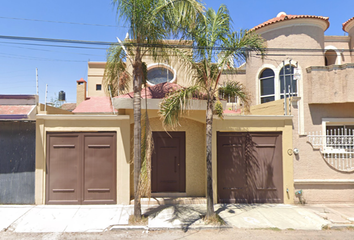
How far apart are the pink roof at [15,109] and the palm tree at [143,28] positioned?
10.2 feet

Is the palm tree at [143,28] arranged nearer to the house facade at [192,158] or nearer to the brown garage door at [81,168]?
the house facade at [192,158]

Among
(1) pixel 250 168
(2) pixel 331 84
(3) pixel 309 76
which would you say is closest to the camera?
(1) pixel 250 168

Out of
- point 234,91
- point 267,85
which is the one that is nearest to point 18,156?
point 234,91

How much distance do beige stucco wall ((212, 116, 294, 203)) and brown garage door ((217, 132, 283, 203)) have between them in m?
0.16

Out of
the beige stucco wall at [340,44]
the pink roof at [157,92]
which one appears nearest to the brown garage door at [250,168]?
the pink roof at [157,92]

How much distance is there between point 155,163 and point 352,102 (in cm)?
934

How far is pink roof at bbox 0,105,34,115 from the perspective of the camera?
7297 millimetres

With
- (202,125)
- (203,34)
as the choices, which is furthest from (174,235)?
(203,34)

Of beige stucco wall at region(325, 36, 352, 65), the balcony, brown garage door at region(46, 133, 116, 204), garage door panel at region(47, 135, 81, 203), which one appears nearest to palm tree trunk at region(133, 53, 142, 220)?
brown garage door at region(46, 133, 116, 204)

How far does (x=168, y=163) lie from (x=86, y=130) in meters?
3.05

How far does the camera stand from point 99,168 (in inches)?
306

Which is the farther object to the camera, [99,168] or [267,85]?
[267,85]

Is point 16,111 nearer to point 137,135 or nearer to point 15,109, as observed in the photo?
point 15,109

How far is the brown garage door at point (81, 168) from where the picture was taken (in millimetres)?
7668
